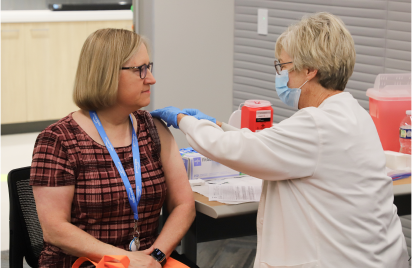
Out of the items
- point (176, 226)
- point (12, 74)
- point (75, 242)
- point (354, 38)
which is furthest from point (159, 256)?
point (12, 74)

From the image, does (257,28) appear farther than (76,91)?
Yes

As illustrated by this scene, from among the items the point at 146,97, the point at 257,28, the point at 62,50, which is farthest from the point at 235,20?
the point at 62,50

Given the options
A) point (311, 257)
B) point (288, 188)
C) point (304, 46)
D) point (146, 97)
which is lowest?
point (311, 257)

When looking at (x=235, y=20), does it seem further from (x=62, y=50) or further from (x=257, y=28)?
(x=62, y=50)

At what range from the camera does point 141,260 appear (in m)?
1.58

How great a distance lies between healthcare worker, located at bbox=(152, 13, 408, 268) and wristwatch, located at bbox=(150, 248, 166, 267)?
1.02 ft

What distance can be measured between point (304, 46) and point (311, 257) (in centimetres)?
63

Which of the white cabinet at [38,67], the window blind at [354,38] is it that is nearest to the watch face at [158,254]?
the window blind at [354,38]

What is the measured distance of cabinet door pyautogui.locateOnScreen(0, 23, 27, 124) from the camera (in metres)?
4.90

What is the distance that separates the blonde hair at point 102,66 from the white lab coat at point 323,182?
39 cm

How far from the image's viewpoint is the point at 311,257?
1437 millimetres

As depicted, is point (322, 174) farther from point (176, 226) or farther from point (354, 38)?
point (354, 38)

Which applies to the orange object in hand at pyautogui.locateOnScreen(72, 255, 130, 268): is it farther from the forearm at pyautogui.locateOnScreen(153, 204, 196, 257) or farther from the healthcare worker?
the healthcare worker

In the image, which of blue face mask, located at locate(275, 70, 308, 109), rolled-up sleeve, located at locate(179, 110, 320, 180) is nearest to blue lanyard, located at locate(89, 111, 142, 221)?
rolled-up sleeve, located at locate(179, 110, 320, 180)
